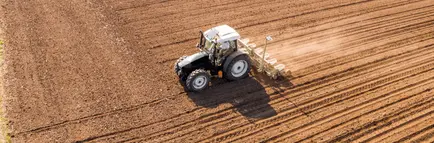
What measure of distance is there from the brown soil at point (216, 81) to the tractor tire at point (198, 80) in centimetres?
26

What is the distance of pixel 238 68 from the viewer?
1177 cm

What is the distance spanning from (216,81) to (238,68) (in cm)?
81

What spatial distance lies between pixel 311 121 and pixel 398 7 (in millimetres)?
8885

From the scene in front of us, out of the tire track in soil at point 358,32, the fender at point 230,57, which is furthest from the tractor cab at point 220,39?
the tire track in soil at point 358,32

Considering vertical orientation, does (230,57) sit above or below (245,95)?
above

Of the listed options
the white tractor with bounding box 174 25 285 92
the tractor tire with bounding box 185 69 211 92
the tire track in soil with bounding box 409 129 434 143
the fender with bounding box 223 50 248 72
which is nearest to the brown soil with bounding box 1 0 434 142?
the tire track in soil with bounding box 409 129 434 143

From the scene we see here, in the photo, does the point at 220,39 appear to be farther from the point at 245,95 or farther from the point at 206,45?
the point at 245,95

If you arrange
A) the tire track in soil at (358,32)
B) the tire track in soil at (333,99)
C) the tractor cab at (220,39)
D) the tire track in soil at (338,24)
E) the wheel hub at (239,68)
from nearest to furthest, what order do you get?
the tire track in soil at (333,99) → the tractor cab at (220,39) → the wheel hub at (239,68) → the tire track in soil at (358,32) → the tire track in soil at (338,24)

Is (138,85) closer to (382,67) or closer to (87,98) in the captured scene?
(87,98)

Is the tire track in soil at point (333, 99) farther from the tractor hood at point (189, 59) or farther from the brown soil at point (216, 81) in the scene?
the tractor hood at point (189, 59)

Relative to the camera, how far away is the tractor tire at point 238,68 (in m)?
11.4

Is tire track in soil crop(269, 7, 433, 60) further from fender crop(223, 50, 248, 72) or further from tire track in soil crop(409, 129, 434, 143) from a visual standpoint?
tire track in soil crop(409, 129, 434, 143)

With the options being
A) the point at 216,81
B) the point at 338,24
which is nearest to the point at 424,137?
the point at 216,81

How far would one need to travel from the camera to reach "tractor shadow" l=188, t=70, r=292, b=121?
1102cm
